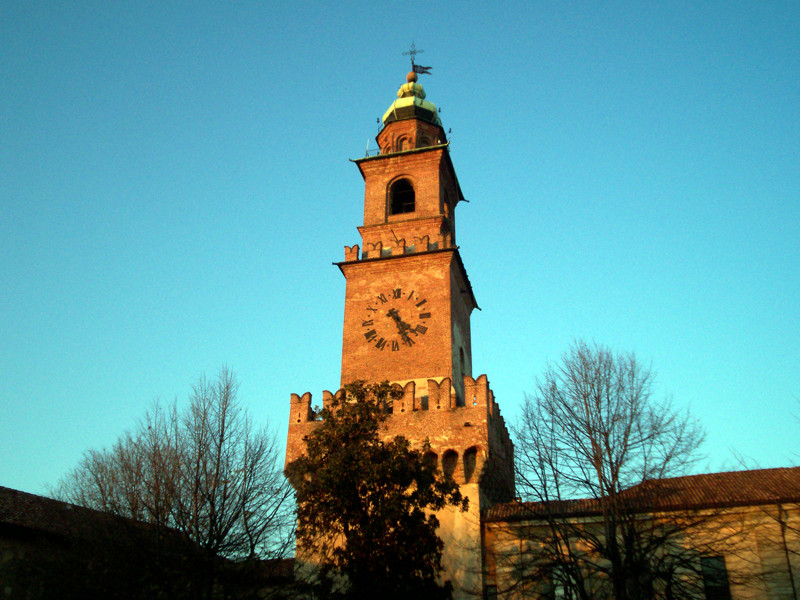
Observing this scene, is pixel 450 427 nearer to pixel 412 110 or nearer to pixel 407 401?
pixel 407 401

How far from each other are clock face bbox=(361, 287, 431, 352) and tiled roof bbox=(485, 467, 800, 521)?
7647 millimetres

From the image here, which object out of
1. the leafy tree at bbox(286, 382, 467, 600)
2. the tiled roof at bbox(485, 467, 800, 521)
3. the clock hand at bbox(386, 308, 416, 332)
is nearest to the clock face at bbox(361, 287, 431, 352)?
the clock hand at bbox(386, 308, 416, 332)

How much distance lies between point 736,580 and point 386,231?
62.2 feet

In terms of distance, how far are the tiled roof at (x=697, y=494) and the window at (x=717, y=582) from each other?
1.58 m

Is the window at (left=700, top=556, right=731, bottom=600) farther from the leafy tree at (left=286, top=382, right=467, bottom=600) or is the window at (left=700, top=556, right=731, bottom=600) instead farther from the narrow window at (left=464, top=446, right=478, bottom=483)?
the narrow window at (left=464, top=446, right=478, bottom=483)

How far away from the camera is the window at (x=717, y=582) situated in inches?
777

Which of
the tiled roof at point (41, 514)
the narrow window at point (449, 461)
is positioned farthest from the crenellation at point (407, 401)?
the tiled roof at point (41, 514)

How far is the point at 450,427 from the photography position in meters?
24.9

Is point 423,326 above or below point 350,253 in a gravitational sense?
below

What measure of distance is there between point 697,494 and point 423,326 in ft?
37.3

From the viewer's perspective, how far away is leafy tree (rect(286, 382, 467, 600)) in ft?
62.9

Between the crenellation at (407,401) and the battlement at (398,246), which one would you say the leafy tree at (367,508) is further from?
the battlement at (398,246)

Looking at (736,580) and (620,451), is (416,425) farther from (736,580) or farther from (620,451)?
(736,580)

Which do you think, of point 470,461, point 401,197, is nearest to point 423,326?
point 470,461
